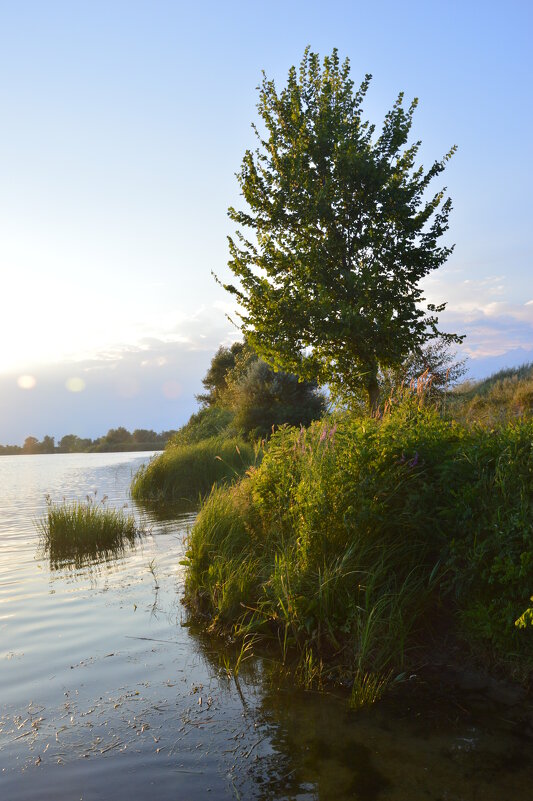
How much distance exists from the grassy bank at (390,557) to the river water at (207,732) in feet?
1.52

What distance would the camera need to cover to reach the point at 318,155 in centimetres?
1645

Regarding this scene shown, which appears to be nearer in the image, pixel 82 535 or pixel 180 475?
pixel 82 535

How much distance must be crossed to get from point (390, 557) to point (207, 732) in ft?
8.40

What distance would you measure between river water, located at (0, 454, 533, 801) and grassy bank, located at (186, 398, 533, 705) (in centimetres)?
46

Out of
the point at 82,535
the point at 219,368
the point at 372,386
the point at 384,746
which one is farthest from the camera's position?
the point at 219,368

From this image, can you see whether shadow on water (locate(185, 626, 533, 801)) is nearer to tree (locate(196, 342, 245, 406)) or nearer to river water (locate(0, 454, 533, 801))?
river water (locate(0, 454, 533, 801))

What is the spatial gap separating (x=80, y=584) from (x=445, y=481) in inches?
237

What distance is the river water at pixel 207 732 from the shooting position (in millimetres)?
3809

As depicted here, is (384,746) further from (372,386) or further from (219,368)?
(219,368)

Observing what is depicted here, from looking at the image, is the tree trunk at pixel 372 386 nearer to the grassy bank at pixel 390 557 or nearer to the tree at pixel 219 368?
the grassy bank at pixel 390 557

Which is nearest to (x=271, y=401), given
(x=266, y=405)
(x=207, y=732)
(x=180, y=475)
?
(x=266, y=405)

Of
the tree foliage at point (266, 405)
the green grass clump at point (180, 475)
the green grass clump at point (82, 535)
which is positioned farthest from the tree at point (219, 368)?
the green grass clump at point (82, 535)

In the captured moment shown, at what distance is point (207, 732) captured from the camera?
4.50 m

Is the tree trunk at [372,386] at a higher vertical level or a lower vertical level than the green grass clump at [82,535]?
higher
